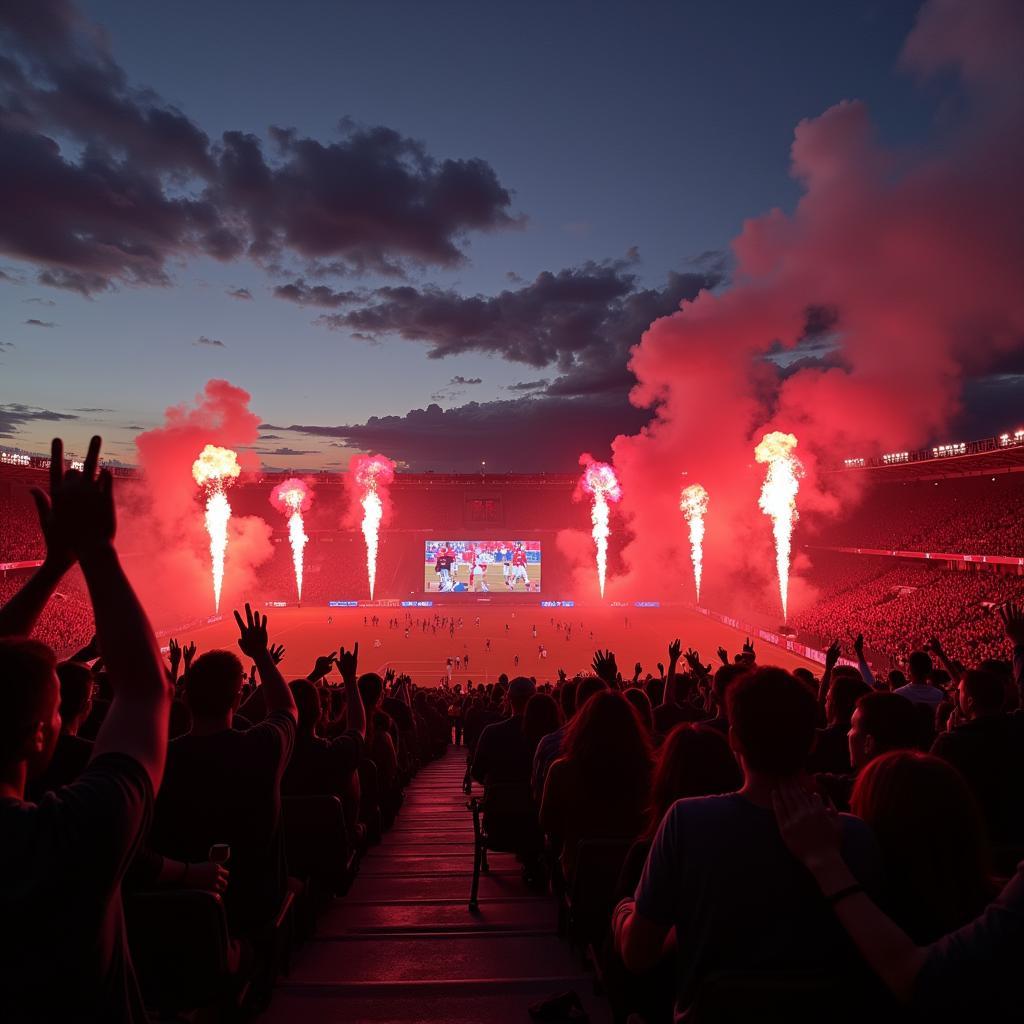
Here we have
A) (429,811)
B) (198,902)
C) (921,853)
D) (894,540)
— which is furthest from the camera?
(894,540)

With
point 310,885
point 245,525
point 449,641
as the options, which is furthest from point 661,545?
point 310,885

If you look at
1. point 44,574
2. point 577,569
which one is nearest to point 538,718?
point 44,574

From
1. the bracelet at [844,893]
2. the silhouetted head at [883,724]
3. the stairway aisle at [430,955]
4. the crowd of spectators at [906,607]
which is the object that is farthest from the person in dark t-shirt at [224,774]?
the crowd of spectators at [906,607]

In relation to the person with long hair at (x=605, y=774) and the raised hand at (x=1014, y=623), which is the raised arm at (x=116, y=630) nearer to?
the person with long hair at (x=605, y=774)

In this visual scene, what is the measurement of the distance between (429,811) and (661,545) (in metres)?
72.8

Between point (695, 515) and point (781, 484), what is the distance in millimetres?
11429

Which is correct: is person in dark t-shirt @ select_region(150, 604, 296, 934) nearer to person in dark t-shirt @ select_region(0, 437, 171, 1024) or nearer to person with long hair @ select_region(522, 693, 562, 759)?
person in dark t-shirt @ select_region(0, 437, 171, 1024)

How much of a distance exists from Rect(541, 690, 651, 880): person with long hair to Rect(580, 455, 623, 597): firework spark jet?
74.6 metres

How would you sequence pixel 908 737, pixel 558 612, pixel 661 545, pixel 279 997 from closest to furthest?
pixel 908 737 → pixel 279 997 → pixel 558 612 → pixel 661 545

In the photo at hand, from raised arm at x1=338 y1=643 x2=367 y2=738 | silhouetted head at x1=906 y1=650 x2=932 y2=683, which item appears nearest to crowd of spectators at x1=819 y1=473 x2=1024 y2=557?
silhouetted head at x1=906 y1=650 x2=932 y2=683

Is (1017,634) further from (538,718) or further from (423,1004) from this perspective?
(423,1004)

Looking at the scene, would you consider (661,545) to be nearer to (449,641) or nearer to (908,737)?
(449,641)

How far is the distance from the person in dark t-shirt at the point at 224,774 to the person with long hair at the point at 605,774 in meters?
1.75

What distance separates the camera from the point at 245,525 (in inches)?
3280
